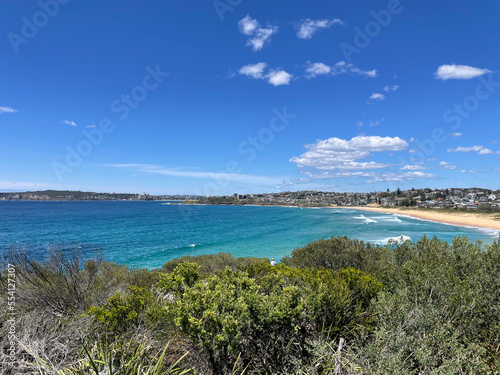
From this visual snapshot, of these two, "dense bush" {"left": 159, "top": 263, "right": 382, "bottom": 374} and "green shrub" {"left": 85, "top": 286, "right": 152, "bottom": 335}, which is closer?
"dense bush" {"left": 159, "top": 263, "right": 382, "bottom": 374}

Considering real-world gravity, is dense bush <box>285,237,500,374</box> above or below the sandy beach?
above

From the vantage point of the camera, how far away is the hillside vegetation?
3.98 meters

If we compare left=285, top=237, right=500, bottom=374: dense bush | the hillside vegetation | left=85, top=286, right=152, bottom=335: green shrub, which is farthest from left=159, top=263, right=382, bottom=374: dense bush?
left=85, top=286, right=152, bottom=335: green shrub

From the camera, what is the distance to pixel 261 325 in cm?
452

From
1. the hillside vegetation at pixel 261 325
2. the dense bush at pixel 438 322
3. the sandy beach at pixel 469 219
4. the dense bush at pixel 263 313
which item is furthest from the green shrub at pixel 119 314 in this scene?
the sandy beach at pixel 469 219

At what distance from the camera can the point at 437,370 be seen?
3.50 metres

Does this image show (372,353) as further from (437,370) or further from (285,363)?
(285,363)

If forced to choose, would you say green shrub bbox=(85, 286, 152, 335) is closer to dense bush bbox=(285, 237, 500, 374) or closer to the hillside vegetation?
the hillside vegetation

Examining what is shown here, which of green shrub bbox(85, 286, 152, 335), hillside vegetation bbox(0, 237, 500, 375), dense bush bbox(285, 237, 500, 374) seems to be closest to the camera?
dense bush bbox(285, 237, 500, 374)

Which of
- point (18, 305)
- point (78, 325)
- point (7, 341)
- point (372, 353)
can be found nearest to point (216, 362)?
point (372, 353)

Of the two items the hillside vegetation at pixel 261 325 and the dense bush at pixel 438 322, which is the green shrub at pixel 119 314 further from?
the dense bush at pixel 438 322

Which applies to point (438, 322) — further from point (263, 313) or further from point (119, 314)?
point (119, 314)

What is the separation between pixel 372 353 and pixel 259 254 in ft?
88.5

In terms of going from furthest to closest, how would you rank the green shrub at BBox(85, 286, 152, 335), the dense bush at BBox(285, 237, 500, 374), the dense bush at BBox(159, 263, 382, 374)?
the green shrub at BBox(85, 286, 152, 335), the dense bush at BBox(159, 263, 382, 374), the dense bush at BBox(285, 237, 500, 374)
